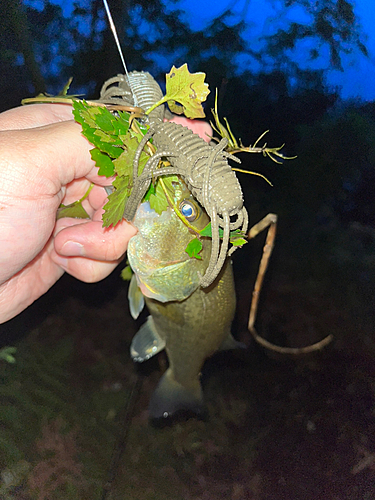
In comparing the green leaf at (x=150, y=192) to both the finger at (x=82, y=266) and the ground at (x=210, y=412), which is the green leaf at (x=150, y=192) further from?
the ground at (x=210, y=412)

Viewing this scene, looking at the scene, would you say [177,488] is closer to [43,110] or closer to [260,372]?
[260,372]

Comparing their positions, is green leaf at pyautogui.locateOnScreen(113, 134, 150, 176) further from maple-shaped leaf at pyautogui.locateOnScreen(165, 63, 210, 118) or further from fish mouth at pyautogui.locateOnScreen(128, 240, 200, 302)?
fish mouth at pyautogui.locateOnScreen(128, 240, 200, 302)

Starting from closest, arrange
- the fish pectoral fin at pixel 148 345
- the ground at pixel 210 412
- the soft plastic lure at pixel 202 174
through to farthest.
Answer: the soft plastic lure at pixel 202 174 → the ground at pixel 210 412 → the fish pectoral fin at pixel 148 345

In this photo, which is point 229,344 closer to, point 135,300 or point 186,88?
point 135,300

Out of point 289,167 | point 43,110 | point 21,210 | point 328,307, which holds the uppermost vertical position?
point 43,110

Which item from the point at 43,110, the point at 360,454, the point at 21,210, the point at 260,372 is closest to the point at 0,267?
the point at 21,210

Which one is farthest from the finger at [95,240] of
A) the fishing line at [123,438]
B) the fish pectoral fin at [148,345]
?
the fishing line at [123,438]

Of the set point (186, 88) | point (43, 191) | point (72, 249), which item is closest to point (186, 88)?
point (186, 88)

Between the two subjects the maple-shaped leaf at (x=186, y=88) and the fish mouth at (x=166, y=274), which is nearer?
the maple-shaped leaf at (x=186, y=88)
